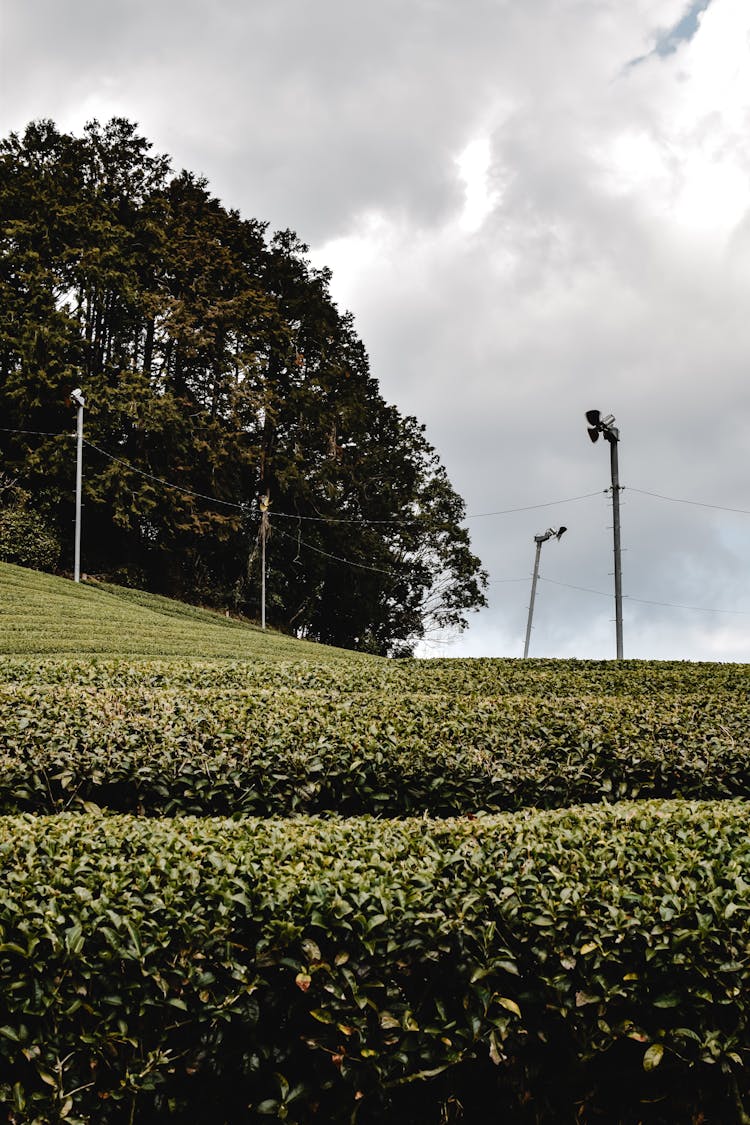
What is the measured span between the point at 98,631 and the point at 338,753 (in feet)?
28.5

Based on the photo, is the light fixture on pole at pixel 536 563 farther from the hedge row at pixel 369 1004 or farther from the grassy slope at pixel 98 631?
the hedge row at pixel 369 1004

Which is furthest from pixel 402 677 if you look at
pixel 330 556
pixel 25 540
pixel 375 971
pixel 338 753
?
pixel 330 556

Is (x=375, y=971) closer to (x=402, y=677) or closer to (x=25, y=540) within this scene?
(x=402, y=677)

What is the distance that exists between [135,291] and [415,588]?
42.3 ft

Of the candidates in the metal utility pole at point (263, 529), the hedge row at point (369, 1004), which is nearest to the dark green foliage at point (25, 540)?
the metal utility pole at point (263, 529)

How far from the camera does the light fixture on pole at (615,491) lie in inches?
675

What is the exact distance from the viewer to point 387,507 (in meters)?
28.3

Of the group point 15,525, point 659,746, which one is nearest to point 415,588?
point 15,525

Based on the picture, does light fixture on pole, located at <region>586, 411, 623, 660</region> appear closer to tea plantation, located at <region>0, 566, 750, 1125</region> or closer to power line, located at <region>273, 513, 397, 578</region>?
power line, located at <region>273, 513, 397, 578</region>

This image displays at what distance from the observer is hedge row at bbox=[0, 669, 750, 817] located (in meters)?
5.43

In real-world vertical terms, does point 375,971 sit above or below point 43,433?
below

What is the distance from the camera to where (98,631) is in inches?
523

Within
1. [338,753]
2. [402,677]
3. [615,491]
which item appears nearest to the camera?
[338,753]

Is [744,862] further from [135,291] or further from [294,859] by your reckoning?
[135,291]
